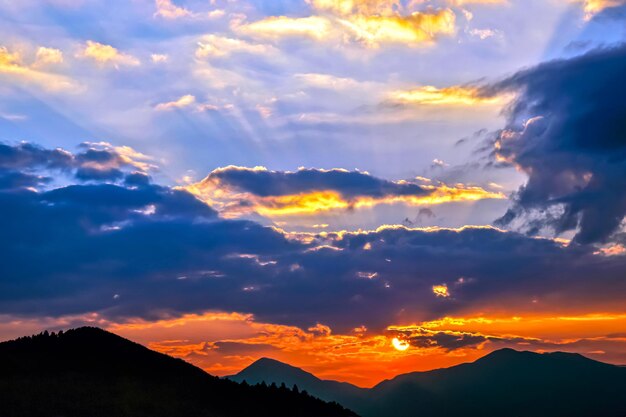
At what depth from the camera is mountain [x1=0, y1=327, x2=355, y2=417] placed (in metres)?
126

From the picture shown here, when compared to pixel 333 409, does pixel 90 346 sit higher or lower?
higher

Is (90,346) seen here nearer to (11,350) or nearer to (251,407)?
(11,350)

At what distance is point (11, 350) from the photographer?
15088 centimetres

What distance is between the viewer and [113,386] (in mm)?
140125

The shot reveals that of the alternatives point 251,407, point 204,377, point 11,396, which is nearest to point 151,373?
point 204,377

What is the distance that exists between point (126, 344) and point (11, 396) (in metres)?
45.5

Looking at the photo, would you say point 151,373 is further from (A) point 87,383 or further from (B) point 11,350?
(B) point 11,350

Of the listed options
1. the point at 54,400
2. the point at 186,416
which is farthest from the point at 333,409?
the point at 54,400

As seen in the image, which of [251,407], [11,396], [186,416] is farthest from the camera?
[251,407]

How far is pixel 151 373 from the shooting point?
15500 centimetres

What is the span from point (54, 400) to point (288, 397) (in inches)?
2147

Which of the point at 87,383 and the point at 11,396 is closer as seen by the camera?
the point at 11,396

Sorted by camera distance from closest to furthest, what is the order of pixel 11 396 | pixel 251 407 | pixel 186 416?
pixel 11 396, pixel 186 416, pixel 251 407

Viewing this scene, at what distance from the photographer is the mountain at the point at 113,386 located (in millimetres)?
126312
